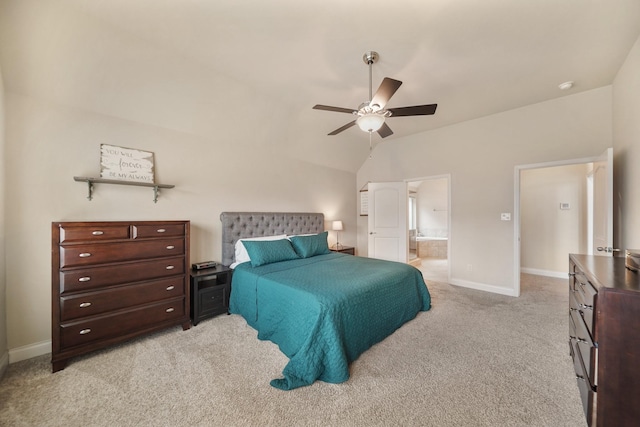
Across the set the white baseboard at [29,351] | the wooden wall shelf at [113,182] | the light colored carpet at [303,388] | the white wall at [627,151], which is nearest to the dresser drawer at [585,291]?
the light colored carpet at [303,388]

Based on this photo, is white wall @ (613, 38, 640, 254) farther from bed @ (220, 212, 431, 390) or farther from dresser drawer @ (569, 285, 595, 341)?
bed @ (220, 212, 431, 390)

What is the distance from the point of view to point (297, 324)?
207 centimetres

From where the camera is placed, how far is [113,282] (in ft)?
7.33

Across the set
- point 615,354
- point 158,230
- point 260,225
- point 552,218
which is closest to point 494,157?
point 552,218

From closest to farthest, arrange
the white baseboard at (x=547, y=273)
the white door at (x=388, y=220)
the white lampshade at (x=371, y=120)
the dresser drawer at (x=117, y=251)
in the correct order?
1. the dresser drawer at (x=117, y=251)
2. the white lampshade at (x=371, y=120)
3. the white baseboard at (x=547, y=273)
4. the white door at (x=388, y=220)

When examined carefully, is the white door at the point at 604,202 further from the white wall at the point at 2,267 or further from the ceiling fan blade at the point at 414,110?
the white wall at the point at 2,267

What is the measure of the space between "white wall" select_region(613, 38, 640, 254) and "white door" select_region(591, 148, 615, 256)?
145mm

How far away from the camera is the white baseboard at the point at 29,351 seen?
2.09m

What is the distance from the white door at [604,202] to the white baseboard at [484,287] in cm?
127

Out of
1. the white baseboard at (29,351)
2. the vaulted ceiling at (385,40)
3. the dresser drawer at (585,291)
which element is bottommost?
the white baseboard at (29,351)

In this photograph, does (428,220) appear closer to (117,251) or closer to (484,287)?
(484,287)

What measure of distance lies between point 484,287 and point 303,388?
363 centimetres

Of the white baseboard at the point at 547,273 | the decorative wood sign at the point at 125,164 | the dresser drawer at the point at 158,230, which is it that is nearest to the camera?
the dresser drawer at the point at 158,230

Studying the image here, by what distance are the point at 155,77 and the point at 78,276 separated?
2.05 metres
